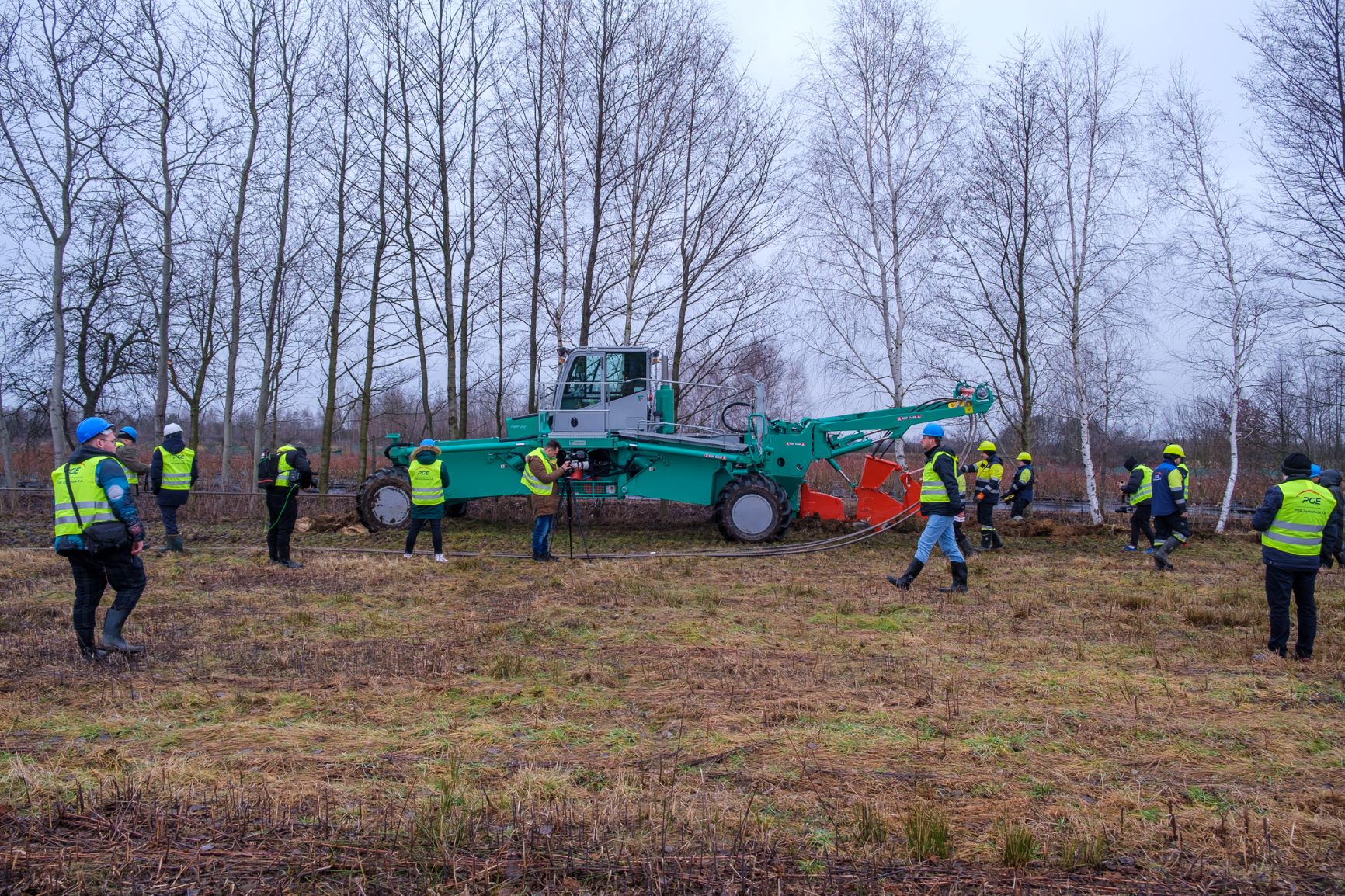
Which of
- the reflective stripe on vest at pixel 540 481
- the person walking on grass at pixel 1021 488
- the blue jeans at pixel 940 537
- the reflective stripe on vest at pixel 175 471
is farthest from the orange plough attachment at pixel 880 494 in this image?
the reflective stripe on vest at pixel 175 471

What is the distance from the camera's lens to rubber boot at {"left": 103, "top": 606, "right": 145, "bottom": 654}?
650 centimetres

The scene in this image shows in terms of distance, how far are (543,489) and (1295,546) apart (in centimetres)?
823

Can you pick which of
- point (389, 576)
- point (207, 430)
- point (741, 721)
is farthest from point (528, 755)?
point (207, 430)

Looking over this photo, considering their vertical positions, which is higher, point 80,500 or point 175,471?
point 175,471

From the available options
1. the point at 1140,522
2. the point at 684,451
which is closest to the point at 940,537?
the point at 684,451

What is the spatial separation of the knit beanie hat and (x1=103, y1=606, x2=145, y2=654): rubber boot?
8979 millimetres

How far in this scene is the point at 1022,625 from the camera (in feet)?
26.3

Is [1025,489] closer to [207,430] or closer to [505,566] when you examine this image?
[505,566]

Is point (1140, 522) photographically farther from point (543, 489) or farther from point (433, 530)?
point (433, 530)

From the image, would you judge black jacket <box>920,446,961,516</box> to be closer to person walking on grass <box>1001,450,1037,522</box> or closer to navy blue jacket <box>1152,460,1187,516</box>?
navy blue jacket <box>1152,460,1187,516</box>

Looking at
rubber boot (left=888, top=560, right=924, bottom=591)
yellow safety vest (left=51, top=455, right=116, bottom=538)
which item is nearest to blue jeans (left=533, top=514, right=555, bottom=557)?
rubber boot (left=888, top=560, right=924, bottom=591)

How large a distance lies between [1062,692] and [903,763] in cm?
191

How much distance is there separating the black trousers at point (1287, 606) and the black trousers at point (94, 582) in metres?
8.69

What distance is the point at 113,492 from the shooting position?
621 cm
